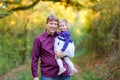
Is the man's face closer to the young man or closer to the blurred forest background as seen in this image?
the young man

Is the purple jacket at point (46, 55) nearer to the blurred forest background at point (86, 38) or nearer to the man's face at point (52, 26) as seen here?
the man's face at point (52, 26)

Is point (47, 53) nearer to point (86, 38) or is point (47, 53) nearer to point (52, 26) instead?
point (52, 26)

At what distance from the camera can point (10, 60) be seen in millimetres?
22422

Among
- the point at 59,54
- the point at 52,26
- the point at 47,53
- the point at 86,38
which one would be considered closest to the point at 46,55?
the point at 47,53

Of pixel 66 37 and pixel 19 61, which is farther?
pixel 19 61

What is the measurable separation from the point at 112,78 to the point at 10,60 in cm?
1200

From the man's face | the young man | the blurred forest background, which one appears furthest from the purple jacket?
the blurred forest background

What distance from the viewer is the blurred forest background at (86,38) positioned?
15.4 m

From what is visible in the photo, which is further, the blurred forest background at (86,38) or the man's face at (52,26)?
the blurred forest background at (86,38)

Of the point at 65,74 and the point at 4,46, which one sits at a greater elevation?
the point at 65,74

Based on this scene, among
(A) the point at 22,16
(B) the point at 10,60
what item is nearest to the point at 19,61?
(B) the point at 10,60

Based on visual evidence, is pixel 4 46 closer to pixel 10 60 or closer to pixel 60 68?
pixel 10 60

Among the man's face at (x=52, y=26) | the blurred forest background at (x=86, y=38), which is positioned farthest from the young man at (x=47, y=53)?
the blurred forest background at (x=86, y=38)

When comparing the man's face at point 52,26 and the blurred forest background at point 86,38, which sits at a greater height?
the man's face at point 52,26
